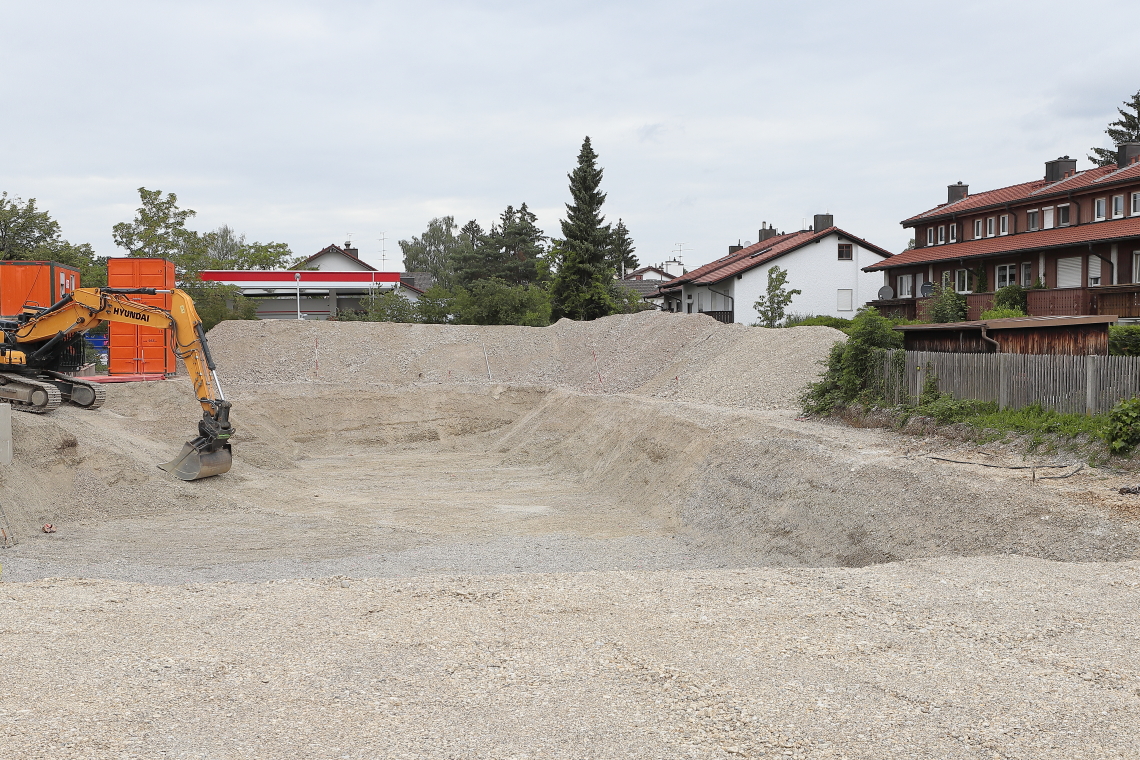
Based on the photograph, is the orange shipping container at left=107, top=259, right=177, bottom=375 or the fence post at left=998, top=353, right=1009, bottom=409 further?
the orange shipping container at left=107, top=259, right=177, bottom=375

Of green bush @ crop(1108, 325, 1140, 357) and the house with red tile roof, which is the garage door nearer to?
the house with red tile roof

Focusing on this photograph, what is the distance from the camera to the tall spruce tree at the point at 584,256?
51.7 metres

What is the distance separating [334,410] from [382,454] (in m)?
4.22

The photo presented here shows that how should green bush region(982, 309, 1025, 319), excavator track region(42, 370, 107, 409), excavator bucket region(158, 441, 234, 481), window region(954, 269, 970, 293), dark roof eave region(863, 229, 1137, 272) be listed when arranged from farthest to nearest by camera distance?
window region(954, 269, 970, 293) < dark roof eave region(863, 229, 1137, 272) < green bush region(982, 309, 1025, 319) < excavator track region(42, 370, 107, 409) < excavator bucket region(158, 441, 234, 481)

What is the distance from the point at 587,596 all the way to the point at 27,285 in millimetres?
19676

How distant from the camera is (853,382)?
22.0 meters

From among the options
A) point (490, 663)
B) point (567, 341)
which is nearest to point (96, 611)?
point (490, 663)

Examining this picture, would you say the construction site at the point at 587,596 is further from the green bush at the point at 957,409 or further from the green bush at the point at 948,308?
the green bush at the point at 948,308

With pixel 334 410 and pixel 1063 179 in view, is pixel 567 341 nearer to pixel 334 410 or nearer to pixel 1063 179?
pixel 334 410

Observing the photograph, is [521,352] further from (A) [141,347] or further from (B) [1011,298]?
(B) [1011,298]

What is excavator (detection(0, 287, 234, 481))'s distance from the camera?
2017 centimetres

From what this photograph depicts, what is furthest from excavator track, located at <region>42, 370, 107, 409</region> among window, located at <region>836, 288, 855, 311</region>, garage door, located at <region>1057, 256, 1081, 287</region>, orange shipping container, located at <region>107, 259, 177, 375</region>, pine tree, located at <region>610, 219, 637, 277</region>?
pine tree, located at <region>610, 219, 637, 277</region>

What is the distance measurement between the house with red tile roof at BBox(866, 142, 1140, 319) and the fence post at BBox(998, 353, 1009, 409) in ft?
57.7

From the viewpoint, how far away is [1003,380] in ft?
57.5
